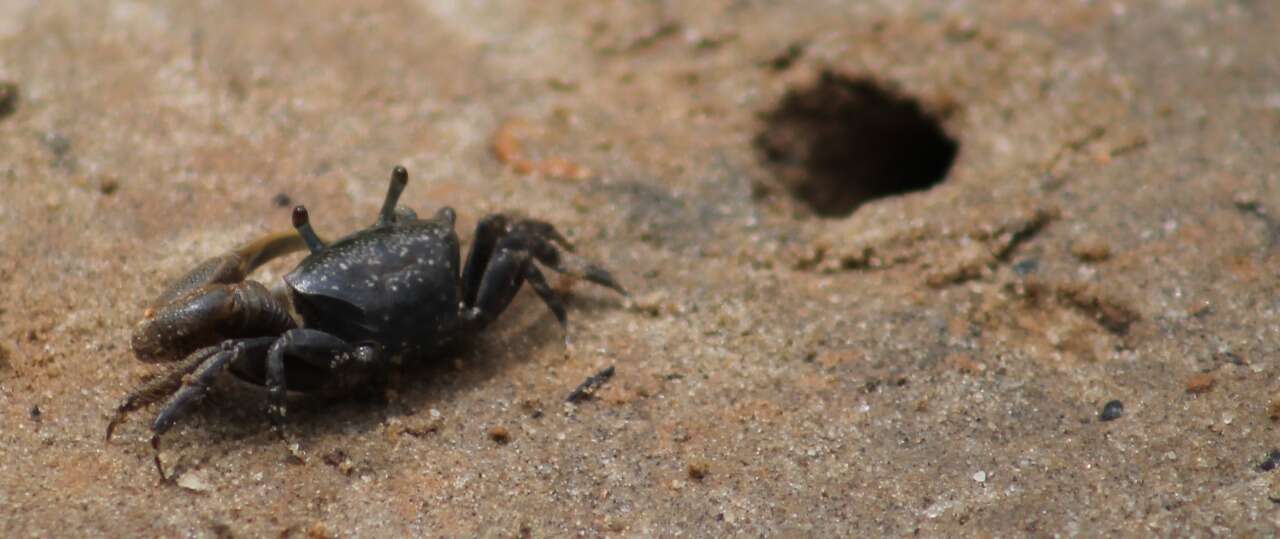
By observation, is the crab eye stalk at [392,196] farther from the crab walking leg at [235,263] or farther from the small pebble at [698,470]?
the small pebble at [698,470]

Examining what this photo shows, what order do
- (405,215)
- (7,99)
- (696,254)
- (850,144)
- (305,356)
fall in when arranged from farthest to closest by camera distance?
(850,144) < (7,99) < (696,254) < (405,215) < (305,356)

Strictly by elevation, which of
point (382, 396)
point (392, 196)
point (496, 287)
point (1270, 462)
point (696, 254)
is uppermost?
point (392, 196)

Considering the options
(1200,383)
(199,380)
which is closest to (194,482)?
(199,380)

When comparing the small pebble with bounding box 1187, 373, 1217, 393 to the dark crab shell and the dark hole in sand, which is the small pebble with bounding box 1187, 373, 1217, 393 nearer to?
the dark hole in sand

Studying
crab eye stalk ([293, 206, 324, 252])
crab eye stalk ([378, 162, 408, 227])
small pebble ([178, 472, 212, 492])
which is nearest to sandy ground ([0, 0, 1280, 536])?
small pebble ([178, 472, 212, 492])

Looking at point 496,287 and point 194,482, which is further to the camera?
point 496,287

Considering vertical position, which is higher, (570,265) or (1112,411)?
(570,265)

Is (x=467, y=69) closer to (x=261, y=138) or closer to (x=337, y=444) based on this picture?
(x=261, y=138)

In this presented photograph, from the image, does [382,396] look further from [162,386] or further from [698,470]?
[698,470]
